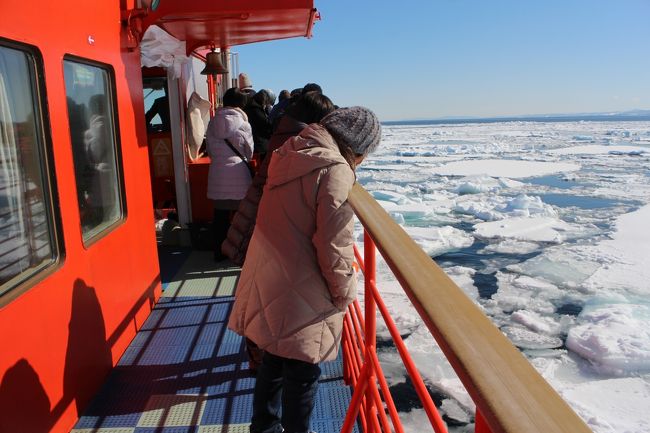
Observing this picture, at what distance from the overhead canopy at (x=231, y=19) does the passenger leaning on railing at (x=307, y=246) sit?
2.14 meters

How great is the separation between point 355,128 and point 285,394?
1.06 metres

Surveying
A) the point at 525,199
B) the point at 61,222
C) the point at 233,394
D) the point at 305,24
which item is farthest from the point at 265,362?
the point at 525,199

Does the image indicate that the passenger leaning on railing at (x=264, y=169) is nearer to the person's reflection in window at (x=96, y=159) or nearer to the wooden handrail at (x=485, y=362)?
the person's reflection in window at (x=96, y=159)

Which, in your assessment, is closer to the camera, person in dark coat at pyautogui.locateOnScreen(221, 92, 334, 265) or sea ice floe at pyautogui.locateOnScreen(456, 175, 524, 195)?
person in dark coat at pyautogui.locateOnScreen(221, 92, 334, 265)

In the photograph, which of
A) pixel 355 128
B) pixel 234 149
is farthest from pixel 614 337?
pixel 355 128

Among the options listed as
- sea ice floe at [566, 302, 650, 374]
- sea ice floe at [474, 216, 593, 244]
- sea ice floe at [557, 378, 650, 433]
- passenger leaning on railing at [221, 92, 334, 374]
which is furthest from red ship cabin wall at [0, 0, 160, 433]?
sea ice floe at [474, 216, 593, 244]

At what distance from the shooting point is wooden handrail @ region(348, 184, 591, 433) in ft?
2.01

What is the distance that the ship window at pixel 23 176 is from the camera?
1.83 m

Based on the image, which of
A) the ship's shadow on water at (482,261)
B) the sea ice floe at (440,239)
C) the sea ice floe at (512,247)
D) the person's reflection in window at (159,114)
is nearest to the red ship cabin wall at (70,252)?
the person's reflection in window at (159,114)

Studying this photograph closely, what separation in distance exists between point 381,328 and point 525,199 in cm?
992

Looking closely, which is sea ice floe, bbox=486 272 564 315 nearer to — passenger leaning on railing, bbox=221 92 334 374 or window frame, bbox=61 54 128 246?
passenger leaning on railing, bbox=221 92 334 374

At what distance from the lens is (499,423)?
62cm

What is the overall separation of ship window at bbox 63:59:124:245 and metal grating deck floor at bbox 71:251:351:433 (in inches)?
33.0

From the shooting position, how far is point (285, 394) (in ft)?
6.35
